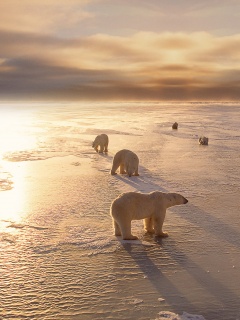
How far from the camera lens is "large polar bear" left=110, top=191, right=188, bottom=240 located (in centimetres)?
726

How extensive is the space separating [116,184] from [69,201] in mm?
2484

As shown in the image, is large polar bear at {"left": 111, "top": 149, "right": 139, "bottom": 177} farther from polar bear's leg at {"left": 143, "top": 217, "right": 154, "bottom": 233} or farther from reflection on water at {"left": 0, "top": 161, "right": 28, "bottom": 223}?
polar bear's leg at {"left": 143, "top": 217, "right": 154, "bottom": 233}

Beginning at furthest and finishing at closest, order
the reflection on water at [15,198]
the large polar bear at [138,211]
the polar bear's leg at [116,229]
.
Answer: the reflection on water at [15,198] → the polar bear's leg at [116,229] → the large polar bear at [138,211]

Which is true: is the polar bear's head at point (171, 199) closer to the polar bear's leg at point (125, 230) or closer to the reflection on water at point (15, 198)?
the polar bear's leg at point (125, 230)

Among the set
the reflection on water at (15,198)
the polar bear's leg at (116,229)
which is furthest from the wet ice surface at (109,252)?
the polar bear's leg at (116,229)

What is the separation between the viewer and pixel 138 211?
24.3 ft

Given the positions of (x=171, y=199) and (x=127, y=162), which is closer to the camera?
(x=171, y=199)

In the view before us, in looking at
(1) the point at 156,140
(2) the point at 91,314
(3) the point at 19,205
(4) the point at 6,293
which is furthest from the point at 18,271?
(1) the point at 156,140

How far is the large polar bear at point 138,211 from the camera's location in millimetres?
7262

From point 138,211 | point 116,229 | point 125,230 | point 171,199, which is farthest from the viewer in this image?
point 171,199

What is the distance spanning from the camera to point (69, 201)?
10039mm

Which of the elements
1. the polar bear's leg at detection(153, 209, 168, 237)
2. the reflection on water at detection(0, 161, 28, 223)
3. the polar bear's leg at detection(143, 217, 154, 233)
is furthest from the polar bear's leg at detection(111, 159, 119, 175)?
the polar bear's leg at detection(153, 209, 168, 237)

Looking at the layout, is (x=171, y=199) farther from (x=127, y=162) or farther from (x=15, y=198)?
(x=127, y=162)

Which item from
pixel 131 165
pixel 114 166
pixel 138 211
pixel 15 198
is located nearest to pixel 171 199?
pixel 138 211
